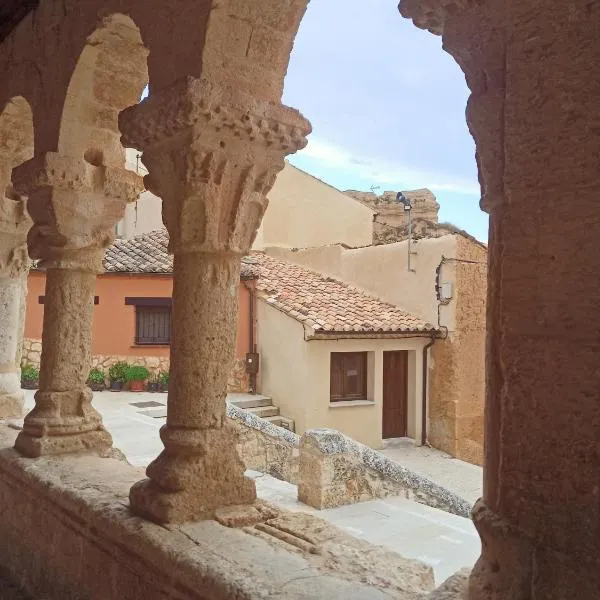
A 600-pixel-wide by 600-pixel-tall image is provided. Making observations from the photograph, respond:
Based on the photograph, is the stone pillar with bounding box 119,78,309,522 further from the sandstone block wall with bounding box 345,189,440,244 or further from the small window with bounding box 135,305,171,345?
the sandstone block wall with bounding box 345,189,440,244

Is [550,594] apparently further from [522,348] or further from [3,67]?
[3,67]

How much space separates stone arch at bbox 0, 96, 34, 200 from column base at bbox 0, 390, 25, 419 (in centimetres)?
173

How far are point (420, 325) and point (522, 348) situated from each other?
11726mm

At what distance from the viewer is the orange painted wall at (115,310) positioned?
14.2 metres

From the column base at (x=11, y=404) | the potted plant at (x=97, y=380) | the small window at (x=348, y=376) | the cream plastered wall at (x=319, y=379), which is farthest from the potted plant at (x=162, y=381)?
the column base at (x=11, y=404)

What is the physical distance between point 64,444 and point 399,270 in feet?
35.0

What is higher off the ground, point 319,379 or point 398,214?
point 398,214

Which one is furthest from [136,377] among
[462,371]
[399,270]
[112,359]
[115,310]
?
[462,371]

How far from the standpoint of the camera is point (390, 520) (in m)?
6.18

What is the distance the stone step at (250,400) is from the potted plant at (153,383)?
5.80 feet

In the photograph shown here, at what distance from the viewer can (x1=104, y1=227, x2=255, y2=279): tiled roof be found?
46.4 ft

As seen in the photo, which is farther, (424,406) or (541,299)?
(424,406)

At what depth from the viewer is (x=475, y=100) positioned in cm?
161

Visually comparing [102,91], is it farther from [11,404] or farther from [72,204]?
[11,404]
